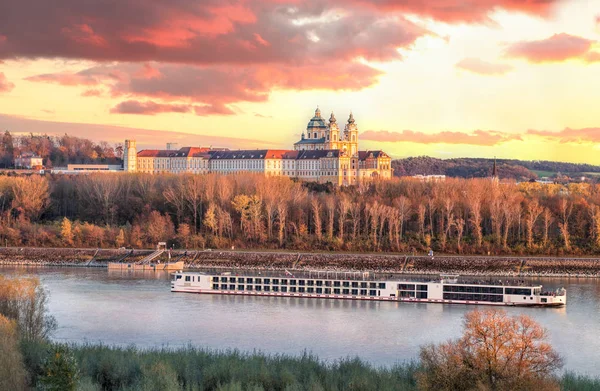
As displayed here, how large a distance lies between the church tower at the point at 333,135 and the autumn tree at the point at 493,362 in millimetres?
66003

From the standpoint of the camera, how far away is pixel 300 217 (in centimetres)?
→ 4191

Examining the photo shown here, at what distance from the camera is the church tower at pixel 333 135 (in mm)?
78438

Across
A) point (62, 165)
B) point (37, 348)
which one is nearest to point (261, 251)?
point (37, 348)

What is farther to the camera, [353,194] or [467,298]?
[353,194]

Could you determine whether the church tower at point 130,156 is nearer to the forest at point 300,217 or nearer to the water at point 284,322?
the forest at point 300,217

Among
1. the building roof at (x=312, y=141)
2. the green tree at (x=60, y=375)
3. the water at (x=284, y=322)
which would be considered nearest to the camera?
the green tree at (x=60, y=375)

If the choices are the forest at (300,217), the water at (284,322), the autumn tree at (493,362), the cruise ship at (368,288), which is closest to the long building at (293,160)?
the forest at (300,217)

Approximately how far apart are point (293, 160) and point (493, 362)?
62565 millimetres

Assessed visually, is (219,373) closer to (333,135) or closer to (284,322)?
(284,322)

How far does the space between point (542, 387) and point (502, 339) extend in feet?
2.94

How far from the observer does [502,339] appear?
12328 millimetres

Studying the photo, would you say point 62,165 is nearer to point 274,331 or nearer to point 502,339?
point 274,331

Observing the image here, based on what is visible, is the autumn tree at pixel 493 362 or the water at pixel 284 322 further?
the water at pixel 284 322

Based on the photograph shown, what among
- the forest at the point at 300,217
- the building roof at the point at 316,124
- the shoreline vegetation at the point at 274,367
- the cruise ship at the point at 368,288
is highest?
the building roof at the point at 316,124
